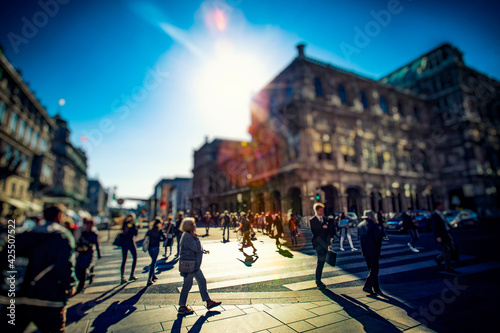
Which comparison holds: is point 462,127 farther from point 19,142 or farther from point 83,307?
point 19,142

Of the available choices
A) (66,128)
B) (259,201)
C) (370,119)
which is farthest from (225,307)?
(66,128)

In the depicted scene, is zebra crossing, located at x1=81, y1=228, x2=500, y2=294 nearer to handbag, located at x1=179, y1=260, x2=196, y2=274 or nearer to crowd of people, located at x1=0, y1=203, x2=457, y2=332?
crowd of people, located at x1=0, y1=203, x2=457, y2=332

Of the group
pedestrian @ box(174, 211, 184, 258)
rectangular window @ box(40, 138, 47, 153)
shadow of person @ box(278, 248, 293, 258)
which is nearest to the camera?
shadow of person @ box(278, 248, 293, 258)

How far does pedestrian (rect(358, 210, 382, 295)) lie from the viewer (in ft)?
15.8

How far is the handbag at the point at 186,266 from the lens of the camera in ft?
13.5

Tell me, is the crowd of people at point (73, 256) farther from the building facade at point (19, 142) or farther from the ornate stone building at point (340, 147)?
the building facade at point (19, 142)

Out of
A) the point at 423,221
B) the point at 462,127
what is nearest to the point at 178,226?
the point at 423,221

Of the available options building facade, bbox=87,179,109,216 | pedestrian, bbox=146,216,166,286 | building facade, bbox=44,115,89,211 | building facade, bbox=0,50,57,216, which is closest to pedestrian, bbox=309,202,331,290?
pedestrian, bbox=146,216,166,286

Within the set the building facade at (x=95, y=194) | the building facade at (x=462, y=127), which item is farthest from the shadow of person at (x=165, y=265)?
the building facade at (x=95, y=194)

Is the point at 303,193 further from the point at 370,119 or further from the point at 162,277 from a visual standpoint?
the point at 162,277

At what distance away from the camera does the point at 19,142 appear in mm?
33344

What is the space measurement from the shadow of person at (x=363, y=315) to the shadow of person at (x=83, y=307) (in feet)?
15.6

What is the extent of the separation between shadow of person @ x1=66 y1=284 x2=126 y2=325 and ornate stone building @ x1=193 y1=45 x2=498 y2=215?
18.2 meters

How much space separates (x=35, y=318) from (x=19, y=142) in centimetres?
4421
